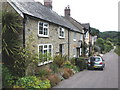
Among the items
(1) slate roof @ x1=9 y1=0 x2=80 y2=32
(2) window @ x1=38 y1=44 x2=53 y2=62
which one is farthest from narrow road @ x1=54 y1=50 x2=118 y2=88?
(1) slate roof @ x1=9 y1=0 x2=80 y2=32

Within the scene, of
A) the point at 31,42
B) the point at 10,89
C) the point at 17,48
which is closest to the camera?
the point at 10,89

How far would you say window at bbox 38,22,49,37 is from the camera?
11.3 m

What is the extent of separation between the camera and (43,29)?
38.2ft

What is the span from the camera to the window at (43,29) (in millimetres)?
11294

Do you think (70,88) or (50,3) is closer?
(70,88)

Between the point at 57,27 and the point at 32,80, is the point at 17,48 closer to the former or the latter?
the point at 32,80

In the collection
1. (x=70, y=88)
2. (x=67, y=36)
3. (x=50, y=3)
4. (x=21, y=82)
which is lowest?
(x=70, y=88)

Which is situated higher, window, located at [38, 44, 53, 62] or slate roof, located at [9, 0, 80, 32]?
slate roof, located at [9, 0, 80, 32]

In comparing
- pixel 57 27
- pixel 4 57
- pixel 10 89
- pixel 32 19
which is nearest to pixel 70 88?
pixel 10 89

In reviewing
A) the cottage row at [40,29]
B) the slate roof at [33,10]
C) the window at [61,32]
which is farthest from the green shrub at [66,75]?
the window at [61,32]

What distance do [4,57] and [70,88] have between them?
4.89 metres

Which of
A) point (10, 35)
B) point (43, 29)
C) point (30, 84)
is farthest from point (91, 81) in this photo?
point (10, 35)

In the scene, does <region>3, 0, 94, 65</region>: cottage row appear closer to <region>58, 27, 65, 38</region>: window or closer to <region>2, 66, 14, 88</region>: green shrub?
<region>58, 27, 65, 38</region>: window

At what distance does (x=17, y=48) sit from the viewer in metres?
8.75
